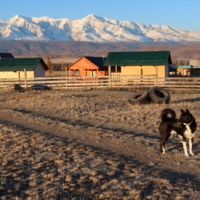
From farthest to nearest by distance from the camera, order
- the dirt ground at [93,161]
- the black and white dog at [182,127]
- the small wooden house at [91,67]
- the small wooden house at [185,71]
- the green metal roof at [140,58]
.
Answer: the small wooden house at [185,71] < the small wooden house at [91,67] < the green metal roof at [140,58] < the black and white dog at [182,127] < the dirt ground at [93,161]

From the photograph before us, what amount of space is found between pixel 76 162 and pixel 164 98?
11494mm

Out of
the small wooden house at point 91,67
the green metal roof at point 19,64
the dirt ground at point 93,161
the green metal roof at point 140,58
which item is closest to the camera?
the dirt ground at point 93,161

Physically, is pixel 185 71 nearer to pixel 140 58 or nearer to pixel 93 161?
pixel 140 58

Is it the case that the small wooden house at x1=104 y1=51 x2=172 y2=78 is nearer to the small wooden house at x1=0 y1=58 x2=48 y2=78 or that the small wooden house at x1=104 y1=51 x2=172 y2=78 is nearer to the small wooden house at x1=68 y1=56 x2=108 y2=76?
the small wooden house at x1=68 y1=56 x2=108 y2=76

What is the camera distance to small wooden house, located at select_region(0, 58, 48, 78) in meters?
38.7

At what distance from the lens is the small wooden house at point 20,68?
38.7 m

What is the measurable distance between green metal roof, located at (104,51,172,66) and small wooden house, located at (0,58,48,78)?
295 inches

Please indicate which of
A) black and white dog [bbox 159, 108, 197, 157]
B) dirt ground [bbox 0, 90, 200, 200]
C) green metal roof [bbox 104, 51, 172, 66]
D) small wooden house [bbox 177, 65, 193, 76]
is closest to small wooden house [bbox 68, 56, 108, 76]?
green metal roof [bbox 104, 51, 172, 66]

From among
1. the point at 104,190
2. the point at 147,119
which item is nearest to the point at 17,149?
the point at 104,190

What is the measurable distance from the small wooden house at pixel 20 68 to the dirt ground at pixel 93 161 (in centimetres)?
2509

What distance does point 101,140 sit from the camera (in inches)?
412

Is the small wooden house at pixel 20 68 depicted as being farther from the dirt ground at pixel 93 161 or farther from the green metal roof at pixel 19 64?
the dirt ground at pixel 93 161

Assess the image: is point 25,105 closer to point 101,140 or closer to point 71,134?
point 71,134

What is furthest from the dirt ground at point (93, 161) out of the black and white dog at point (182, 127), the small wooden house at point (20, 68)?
the small wooden house at point (20, 68)
